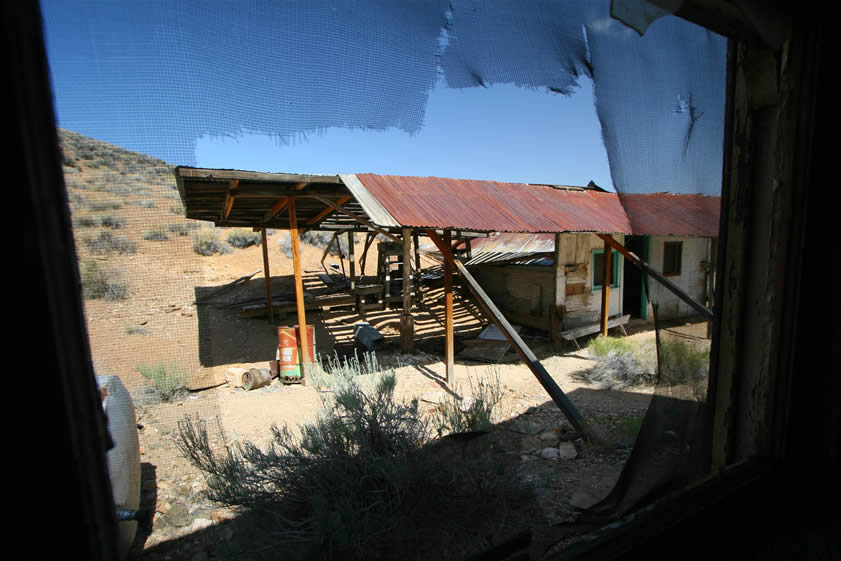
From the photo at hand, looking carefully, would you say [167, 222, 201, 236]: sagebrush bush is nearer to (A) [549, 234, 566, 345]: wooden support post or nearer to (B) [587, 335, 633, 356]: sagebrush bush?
(B) [587, 335, 633, 356]: sagebrush bush

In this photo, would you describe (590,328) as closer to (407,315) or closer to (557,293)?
(557,293)

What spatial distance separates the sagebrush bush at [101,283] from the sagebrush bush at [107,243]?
0.14 feet

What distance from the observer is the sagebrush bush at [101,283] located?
114 cm

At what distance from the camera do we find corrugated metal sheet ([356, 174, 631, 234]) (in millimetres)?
6617

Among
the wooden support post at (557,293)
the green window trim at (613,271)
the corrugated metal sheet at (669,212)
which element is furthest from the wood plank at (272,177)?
the green window trim at (613,271)

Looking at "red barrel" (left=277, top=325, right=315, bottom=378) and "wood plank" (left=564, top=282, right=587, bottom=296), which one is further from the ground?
"wood plank" (left=564, top=282, right=587, bottom=296)

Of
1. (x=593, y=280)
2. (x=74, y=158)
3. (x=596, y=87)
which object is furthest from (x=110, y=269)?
(x=593, y=280)

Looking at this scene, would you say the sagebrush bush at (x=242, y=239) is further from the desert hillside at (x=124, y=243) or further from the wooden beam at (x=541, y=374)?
the desert hillside at (x=124, y=243)

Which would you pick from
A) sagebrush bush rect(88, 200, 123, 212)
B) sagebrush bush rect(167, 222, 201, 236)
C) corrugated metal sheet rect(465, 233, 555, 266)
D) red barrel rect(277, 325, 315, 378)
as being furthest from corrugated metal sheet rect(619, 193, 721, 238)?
corrugated metal sheet rect(465, 233, 555, 266)

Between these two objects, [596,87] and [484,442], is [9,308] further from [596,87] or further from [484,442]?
[484,442]

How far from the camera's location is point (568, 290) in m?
10.0

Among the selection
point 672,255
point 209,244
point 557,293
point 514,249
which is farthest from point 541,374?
point 209,244

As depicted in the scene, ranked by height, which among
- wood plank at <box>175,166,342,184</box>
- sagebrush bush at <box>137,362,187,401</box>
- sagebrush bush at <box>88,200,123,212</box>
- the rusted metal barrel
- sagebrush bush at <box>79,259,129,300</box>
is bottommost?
A: the rusted metal barrel

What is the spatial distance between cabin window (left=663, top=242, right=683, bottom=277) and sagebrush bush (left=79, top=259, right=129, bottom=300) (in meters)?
8.23
